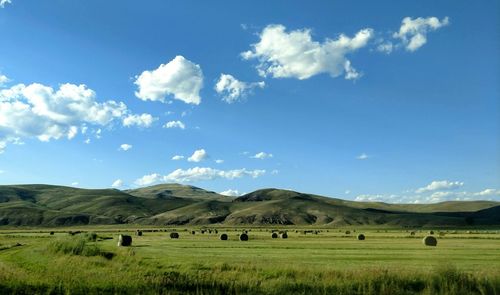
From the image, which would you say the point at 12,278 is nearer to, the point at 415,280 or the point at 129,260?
the point at 129,260

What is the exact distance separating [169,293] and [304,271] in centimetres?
785

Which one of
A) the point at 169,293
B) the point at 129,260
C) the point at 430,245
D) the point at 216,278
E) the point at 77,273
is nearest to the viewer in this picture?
the point at 169,293

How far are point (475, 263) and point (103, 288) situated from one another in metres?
22.6

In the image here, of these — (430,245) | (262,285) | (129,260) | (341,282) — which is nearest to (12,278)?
(129,260)

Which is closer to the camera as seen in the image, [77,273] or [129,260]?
[77,273]

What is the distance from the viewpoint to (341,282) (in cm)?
→ 2562

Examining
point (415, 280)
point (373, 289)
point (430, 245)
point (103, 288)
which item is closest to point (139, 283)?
point (103, 288)

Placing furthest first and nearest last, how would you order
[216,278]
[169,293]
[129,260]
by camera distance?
[129,260] → [216,278] → [169,293]

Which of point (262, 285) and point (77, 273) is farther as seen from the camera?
point (77, 273)

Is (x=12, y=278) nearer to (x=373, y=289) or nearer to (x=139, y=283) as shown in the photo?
(x=139, y=283)

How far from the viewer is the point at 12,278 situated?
94.0 feet

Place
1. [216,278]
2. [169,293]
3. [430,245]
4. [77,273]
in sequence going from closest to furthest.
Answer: [169,293], [216,278], [77,273], [430,245]

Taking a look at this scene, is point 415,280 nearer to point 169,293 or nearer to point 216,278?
point 216,278

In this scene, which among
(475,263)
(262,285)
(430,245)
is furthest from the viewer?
(430,245)
